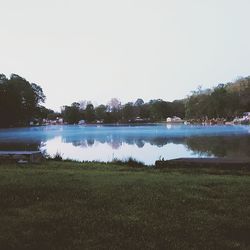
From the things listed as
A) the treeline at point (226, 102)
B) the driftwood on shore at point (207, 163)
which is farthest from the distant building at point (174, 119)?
the driftwood on shore at point (207, 163)

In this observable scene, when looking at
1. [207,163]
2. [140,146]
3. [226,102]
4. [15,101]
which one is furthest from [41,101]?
[207,163]

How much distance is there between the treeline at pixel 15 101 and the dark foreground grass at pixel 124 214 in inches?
3746

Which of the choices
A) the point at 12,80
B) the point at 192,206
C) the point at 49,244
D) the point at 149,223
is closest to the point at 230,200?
the point at 192,206

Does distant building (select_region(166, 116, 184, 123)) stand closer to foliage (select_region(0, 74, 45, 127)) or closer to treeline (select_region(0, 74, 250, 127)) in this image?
treeline (select_region(0, 74, 250, 127))

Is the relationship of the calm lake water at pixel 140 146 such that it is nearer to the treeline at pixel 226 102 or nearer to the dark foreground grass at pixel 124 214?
the dark foreground grass at pixel 124 214

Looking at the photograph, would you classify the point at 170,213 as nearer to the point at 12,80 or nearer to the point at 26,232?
the point at 26,232

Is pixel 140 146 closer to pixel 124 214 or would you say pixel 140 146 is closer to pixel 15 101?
pixel 124 214

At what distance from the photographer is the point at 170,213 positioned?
7754mm

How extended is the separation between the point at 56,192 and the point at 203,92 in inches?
6225

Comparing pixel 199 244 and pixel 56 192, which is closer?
pixel 199 244

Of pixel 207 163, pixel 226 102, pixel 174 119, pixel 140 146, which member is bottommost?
pixel 140 146

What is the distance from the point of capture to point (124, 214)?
769 cm

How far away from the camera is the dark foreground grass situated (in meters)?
6.16

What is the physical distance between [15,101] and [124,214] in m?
104
